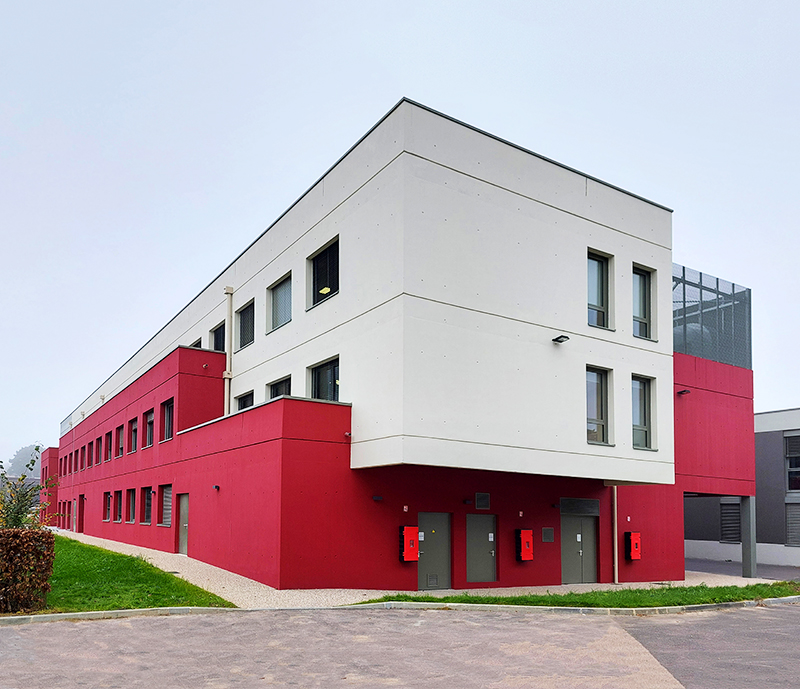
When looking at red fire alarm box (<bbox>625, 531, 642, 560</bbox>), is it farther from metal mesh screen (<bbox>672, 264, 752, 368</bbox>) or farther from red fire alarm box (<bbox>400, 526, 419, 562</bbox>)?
red fire alarm box (<bbox>400, 526, 419, 562</bbox>)

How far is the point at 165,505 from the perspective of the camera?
26.8 metres

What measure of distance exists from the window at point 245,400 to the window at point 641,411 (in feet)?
38.5

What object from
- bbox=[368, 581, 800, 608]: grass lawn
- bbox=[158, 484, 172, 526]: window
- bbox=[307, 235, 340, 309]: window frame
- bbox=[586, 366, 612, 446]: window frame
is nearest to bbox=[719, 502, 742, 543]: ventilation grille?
bbox=[586, 366, 612, 446]: window frame

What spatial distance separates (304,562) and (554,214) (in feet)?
33.5

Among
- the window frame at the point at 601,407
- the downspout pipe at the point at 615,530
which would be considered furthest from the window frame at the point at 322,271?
the downspout pipe at the point at 615,530

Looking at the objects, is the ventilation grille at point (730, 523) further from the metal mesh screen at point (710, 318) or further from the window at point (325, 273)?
the window at point (325, 273)

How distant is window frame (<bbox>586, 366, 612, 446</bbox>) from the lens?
20172 mm

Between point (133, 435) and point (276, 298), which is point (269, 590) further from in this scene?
point (133, 435)

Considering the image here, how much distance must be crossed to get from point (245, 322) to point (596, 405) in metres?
12.4

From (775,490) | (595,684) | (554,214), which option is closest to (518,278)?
(554,214)

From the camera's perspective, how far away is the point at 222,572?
762 inches

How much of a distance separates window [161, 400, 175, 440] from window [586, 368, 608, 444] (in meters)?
14.4

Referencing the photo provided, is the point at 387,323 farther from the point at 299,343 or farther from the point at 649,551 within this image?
the point at 649,551

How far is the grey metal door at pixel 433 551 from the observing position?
1828 cm
